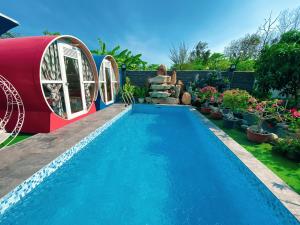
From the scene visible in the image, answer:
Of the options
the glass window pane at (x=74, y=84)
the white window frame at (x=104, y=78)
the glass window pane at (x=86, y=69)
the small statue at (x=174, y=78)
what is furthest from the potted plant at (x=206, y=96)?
the glass window pane at (x=74, y=84)

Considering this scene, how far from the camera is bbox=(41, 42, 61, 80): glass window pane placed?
5.02 meters

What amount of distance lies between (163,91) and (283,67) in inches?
287

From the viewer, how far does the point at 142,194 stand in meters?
3.03

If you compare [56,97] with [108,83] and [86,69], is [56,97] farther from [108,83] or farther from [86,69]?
[108,83]

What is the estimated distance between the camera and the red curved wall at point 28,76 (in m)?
4.38

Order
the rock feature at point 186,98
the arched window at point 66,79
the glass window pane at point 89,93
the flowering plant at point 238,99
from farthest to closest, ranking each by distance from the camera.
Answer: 1. the rock feature at point 186,98
2. the glass window pane at point 89,93
3. the flowering plant at point 238,99
4. the arched window at point 66,79

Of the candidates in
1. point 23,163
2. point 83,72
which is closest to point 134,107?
point 83,72

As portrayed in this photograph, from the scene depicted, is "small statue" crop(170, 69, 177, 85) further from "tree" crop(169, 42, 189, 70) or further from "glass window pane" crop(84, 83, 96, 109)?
"tree" crop(169, 42, 189, 70)

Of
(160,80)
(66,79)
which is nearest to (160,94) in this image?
(160,80)

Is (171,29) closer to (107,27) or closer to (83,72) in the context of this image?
(107,27)

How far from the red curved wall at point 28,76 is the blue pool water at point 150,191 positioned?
1727 mm

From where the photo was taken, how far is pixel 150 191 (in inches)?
123

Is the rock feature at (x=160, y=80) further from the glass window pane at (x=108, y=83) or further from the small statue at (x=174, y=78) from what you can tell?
the glass window pane at (x=108, y=83)

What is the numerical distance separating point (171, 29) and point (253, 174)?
800 inches
